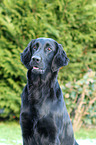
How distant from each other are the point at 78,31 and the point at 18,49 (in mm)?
2060

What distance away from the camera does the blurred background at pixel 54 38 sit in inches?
230

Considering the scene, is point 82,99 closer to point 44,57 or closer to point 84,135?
point 84,135

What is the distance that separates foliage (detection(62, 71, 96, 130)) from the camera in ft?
18.8

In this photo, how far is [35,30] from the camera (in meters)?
5.95

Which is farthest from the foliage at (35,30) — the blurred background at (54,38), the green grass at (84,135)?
the green grass at (84,135)

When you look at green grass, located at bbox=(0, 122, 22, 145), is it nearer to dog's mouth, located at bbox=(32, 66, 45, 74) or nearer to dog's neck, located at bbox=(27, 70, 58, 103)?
dog's neck, located at bbox=(27, 70, 58, 103)

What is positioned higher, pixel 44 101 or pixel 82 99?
pixel 44 101

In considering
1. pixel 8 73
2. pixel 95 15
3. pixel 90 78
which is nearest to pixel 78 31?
pixel 95 15

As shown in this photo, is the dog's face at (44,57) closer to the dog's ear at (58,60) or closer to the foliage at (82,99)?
the dog's ear at (58,60)

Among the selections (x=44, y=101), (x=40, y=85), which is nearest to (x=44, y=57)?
(x=40, y=85)

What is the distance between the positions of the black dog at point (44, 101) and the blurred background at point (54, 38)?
10.3 ft

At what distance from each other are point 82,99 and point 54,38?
2078 mm

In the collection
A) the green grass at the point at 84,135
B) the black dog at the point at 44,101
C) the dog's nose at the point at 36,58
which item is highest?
the dog's nose at the point at 36,58

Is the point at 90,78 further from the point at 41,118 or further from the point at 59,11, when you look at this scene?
the point at 41,118
